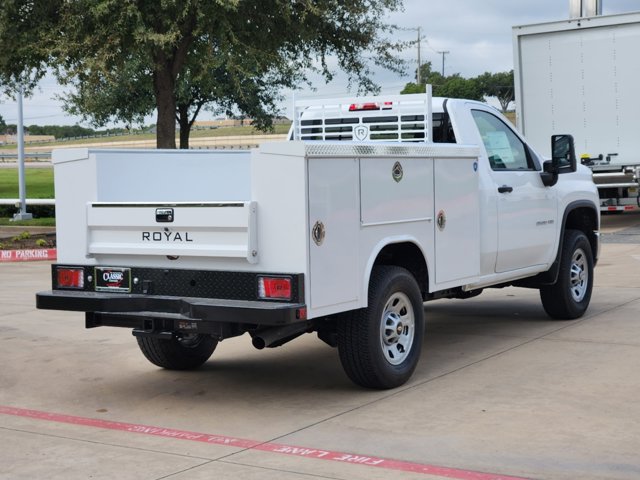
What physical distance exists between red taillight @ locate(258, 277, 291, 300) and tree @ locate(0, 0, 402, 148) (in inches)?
495

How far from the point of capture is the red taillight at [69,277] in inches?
302

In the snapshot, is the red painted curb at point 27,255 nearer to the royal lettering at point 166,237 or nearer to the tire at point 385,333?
the royal lettering at point 166,237

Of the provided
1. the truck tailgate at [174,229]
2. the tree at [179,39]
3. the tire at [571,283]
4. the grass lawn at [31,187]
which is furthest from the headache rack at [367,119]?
the grass lawn at [31,187]

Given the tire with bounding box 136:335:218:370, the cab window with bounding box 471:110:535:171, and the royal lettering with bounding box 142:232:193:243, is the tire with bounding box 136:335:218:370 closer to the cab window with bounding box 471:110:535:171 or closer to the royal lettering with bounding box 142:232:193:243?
the royal lettering with bounding box 142:232:193:243

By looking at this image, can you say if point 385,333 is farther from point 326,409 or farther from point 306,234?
point 306,234

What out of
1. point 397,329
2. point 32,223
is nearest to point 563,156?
point 397,329

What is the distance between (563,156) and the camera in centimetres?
996

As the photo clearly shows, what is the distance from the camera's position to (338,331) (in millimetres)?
7391

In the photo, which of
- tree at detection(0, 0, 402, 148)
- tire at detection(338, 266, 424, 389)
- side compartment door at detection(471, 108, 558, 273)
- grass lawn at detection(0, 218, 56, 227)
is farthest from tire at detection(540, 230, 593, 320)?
grass lawn at detection(0, 218, 56, 227)

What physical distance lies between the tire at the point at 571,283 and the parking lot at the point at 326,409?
175 mm

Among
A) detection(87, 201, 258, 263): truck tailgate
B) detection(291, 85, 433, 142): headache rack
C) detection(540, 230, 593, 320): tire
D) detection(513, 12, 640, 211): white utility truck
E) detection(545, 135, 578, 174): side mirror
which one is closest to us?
detection(87, 201, 258, 263): truck tailgate

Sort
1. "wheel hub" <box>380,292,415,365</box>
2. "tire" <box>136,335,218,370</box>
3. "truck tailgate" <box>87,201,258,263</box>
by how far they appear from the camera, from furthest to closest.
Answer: "tire" <box>136,335,218,370</box>, "wheel hub" <box>380,292,415,365</box>, "truck tailgate" <box>87,201,258,263</box>

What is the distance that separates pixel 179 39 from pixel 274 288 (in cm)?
1381

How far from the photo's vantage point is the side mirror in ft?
32.6
